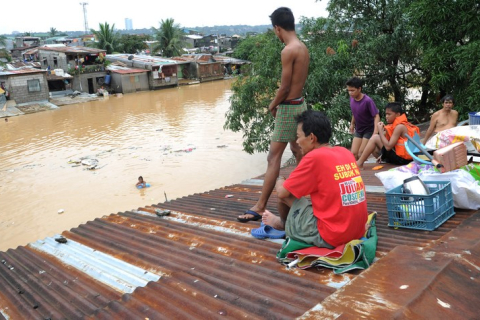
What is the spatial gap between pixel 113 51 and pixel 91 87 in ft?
36.8

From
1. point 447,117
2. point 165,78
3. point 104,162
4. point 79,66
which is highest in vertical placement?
point 447,117

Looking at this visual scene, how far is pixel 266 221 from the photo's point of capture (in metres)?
3.59

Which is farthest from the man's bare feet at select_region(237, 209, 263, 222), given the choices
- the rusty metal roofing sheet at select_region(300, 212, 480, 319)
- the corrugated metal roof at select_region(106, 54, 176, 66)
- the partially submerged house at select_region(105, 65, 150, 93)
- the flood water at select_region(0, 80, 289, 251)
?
the corrugated metal roof at select_region(106, 54, 176, 66)

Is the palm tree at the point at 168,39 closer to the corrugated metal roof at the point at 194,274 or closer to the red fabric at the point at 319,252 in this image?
the corrugated metal roof at the point at 194,274

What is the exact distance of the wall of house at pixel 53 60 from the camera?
35656 millimetres

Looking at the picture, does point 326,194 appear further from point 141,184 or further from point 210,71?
point 210,71

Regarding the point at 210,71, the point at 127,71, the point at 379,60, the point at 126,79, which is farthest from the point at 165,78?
the point at 379,60

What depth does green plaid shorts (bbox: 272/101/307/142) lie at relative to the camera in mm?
3994

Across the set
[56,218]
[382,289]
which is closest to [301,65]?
[382,289]

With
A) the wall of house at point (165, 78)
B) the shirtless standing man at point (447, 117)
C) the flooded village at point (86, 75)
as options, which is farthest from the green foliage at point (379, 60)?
the wall of house at point (165, 78)

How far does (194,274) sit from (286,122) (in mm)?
1775

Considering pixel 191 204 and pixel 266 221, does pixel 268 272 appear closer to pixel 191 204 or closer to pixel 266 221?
pixel 266 221

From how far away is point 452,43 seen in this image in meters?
9.13

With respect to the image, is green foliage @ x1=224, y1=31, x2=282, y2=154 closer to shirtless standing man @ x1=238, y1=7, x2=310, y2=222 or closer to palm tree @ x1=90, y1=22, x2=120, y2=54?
shirtless standing man @ x1=238, y1=7, x2=310, y2=222
